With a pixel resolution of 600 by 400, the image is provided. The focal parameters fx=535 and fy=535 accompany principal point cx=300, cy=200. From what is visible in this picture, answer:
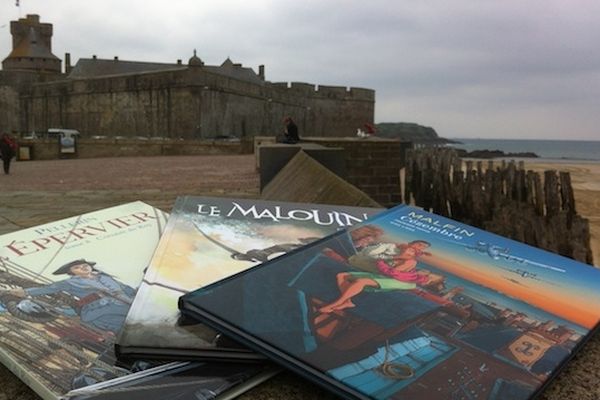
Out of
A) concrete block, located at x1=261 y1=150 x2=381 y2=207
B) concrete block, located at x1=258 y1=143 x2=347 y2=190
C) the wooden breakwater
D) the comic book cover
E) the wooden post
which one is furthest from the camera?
the wooden post

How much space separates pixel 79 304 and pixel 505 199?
25.0ft

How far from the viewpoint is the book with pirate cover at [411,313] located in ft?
3.14

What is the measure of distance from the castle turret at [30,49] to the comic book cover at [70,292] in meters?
58.4

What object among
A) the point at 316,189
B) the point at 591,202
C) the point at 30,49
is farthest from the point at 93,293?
the point at 30,49

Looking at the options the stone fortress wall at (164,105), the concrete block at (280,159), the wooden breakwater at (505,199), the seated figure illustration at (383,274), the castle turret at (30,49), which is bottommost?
the wooden breakwater at (505,199)

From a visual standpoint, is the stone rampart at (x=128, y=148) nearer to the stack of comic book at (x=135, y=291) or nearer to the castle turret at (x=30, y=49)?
the stack of comic book at (x=135, y=291)

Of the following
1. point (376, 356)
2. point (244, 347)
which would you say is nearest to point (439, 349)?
point (376, 356)

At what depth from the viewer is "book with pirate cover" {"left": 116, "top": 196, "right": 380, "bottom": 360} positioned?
108cm

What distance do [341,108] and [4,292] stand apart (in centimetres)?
3998

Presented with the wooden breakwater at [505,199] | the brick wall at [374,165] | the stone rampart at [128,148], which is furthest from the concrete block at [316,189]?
the stone rampart at [128,148]

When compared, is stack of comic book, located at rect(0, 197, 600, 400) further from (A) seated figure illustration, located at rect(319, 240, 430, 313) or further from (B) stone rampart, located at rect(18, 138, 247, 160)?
(B) stone rampart, located at rect(18, 138, 247, 160)

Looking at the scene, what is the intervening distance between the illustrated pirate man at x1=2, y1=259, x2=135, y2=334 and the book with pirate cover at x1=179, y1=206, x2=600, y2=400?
264mm

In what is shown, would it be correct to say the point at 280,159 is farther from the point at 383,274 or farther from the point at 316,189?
the point at 383,274

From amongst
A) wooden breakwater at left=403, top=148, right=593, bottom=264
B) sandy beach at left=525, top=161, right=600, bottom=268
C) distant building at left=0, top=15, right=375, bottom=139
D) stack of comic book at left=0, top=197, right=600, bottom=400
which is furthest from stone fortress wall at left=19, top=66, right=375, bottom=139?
→ stack of comic book at left=0, top=197, right=600, bottom=400
